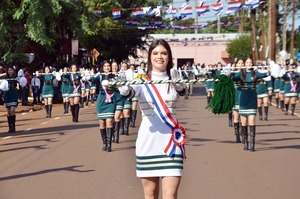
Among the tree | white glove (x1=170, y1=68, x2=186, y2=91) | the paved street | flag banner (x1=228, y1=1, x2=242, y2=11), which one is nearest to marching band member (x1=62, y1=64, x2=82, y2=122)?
the paved street

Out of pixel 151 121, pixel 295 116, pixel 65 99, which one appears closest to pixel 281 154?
pixel 151 121

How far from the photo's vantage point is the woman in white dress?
6.13 metres

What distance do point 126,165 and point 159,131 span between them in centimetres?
541

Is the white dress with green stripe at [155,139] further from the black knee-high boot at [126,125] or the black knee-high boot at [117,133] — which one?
the black knee-high boot at [126,125]

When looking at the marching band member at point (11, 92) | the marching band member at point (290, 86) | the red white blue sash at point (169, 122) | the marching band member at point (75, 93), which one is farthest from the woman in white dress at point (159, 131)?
the marching band member at point (290, 86)

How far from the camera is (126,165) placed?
1155 cm

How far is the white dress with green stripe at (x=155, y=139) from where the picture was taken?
241 inches

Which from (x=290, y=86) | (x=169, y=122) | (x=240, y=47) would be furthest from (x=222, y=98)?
(x=240, y=47)

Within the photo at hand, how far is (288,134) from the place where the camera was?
16.8 meters

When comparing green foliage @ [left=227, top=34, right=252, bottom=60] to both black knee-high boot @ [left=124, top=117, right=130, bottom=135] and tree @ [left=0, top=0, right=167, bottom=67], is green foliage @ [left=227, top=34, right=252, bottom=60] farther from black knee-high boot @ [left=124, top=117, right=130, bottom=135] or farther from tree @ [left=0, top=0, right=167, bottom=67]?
black knee-high boot @ [left=124, top=117, right=130, bottom=135]

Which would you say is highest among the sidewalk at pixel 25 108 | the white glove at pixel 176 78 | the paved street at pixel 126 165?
the white glove at pixel 176 78

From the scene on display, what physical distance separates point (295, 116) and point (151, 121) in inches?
686

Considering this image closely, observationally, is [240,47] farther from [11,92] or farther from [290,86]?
[11,92]

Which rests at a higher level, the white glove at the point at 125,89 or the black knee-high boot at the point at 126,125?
the white glove at the point at 125,89
